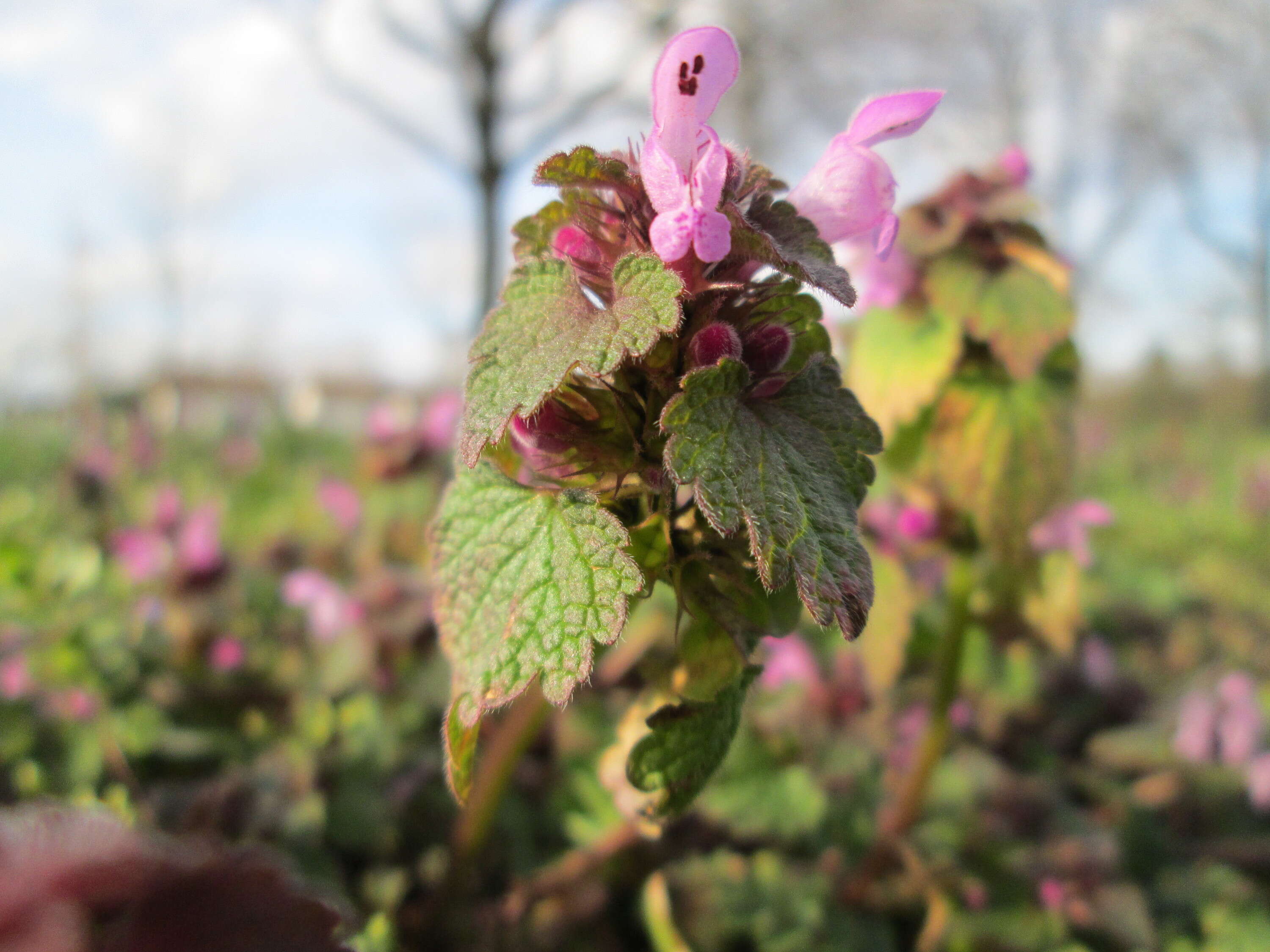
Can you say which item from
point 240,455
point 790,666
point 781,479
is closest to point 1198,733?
point 790,666

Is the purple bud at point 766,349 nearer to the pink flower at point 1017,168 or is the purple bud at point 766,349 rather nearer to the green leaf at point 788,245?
the green leaf at point 788,245

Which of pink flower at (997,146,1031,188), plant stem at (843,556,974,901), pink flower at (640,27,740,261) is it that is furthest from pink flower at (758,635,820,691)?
pink flower at (640,27,740,261)

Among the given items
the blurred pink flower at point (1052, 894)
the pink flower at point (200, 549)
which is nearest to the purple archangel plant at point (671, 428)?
the blurred pink flower at point (1052, 894)

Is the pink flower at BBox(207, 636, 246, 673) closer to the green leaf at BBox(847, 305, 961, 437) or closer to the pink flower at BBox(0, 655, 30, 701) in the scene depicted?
the pink flower at BBox(0, 655, 30, 701)

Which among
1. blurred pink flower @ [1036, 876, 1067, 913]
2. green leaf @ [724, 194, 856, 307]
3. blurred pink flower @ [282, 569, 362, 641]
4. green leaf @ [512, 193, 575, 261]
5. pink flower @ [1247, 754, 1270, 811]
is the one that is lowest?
blurred pink flower @ [1036, 876, 1067, 913]

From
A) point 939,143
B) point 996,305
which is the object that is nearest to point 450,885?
point 996,305

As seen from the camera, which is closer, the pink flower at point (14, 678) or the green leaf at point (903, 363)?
the green leaf at point (903, 363)

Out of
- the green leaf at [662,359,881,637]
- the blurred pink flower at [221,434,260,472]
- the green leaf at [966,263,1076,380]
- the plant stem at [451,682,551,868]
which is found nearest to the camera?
the green leaf at [662,359,881,637]
